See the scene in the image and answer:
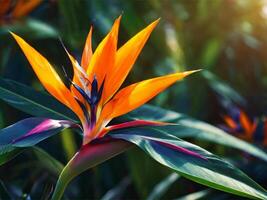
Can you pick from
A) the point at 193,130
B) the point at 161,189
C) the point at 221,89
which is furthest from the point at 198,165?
the point at 221,89

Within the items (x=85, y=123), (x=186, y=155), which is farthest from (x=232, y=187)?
(x=85, y=123)

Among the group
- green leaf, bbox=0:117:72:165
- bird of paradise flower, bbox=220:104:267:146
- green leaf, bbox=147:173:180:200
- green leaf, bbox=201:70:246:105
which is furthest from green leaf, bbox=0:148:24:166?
green leaf, bbox=201:70:246:105

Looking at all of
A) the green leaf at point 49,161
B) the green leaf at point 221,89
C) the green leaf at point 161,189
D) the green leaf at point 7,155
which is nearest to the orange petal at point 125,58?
the green leaf at point 7,155

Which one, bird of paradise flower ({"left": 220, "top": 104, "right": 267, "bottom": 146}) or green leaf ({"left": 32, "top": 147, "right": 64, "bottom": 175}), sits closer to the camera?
green leaf ({"left": 32, "top": 147, "right": 64, "bottom": 175})

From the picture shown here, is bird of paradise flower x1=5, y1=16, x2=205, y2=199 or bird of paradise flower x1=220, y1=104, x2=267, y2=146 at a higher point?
bird of paradise flower x1=5, y1=16, x2=205, y2=199

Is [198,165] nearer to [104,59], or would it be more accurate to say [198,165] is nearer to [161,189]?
[104,59]

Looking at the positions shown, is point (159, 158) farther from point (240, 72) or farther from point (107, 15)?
point (240, 72)

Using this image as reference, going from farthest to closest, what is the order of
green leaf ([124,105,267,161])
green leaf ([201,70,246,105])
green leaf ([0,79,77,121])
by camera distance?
1. green leaf ([201,70,246,105])
2. green leaf ([124,105,267,161])
3. green leaf ([0,79,77,121])

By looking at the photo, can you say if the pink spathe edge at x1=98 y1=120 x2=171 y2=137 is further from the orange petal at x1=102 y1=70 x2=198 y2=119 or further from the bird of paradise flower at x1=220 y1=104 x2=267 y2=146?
the bird of paradise flower at x1=220 y1=104 x2=267 y2=146
